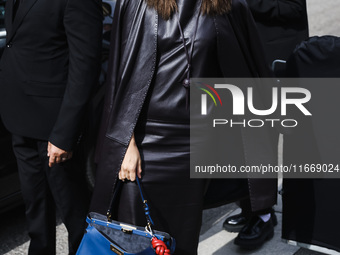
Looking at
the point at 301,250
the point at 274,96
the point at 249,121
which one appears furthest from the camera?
the point at 301,250

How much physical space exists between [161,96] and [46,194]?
1.04m

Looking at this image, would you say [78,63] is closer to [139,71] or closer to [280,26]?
[139,71]

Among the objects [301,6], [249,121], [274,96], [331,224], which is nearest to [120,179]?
[249,121]

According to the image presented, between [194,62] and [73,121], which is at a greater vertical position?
[194,62]

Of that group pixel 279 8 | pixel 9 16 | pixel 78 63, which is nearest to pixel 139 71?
pixel 78 63

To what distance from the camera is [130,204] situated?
2.46 metres

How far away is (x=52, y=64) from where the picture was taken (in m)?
2.81

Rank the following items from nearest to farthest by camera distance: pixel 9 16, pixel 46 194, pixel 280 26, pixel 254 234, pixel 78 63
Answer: pixel 78 63 → pixel 9 16 → pixel 46 194 → pixel 254 234 → pixel 280 26

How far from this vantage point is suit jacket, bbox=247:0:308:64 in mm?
3682

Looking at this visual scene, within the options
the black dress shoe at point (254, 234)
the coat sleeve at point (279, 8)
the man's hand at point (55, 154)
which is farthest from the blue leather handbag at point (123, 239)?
the coat sleeve at point (279, 8)

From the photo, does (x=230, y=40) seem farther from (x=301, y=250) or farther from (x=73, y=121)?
(x=301, y=250)

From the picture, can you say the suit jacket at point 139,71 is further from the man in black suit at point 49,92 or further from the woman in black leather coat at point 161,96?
the man in black suit at point 49,92

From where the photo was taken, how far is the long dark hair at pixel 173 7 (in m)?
2.34

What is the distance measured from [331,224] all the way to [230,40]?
1.31 meters
